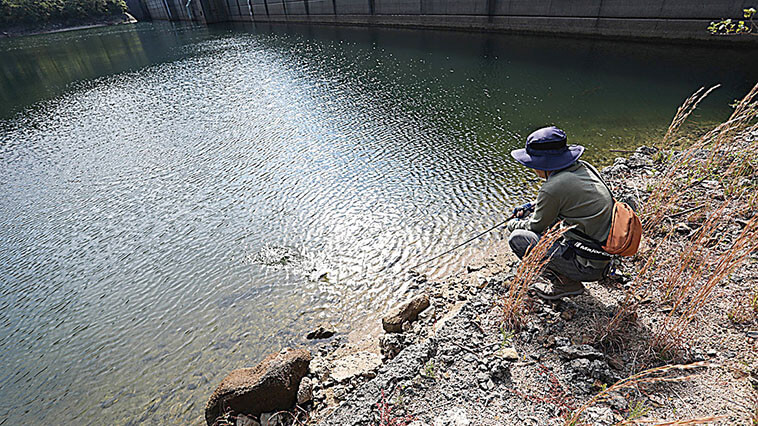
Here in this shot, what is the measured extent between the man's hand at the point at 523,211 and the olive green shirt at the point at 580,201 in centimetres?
85

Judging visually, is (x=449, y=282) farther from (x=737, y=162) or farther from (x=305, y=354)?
(x=737, y=162)

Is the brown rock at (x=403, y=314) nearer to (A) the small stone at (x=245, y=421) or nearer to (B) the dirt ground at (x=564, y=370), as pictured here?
(B) the dirt ground at (x=564, y=370)

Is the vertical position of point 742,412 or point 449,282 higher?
point 742,412

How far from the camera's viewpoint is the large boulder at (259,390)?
383 cm

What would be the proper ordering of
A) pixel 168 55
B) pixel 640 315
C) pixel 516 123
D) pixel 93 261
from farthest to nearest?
pixel 168 55, pixel 516 123, pixel 93 261, pixel 640 315

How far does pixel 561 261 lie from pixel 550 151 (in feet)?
3.75

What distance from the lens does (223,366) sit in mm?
4957

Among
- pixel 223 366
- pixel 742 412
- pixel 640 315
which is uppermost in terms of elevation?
pixel 742 412

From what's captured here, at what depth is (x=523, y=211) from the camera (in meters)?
4.47

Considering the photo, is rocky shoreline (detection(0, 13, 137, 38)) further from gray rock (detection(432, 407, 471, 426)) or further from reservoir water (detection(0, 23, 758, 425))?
gray rock (detection(432, 407, 471, 426))

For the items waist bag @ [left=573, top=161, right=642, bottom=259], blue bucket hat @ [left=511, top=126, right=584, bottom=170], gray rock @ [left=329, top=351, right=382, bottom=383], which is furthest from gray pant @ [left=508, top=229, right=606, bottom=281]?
gray rock @ [left=329, top=351, right=382, bottom=383]

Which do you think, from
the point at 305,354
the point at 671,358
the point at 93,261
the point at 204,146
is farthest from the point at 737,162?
the point at 204,146

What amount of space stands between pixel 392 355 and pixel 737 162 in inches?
245

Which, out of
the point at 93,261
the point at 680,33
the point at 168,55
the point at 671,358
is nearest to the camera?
the point at 671,358
